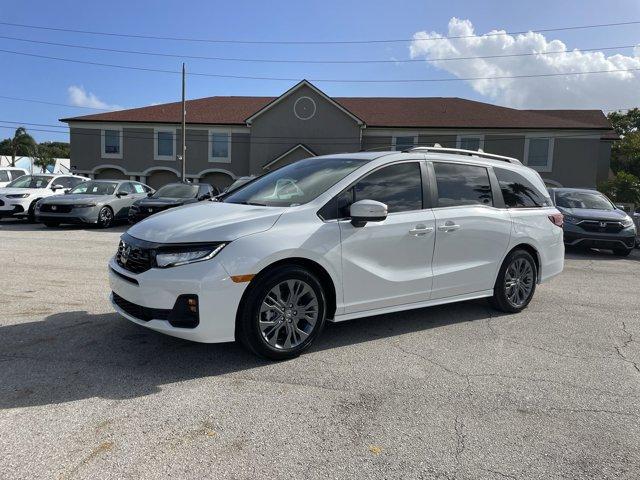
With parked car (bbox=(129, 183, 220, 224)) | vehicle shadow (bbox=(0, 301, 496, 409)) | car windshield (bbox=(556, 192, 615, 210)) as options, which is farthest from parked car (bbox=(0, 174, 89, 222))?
car windshield (bbox=(556, 192, 615, 210))

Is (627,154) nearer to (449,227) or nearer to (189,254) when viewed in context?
(449,227)

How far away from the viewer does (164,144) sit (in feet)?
109

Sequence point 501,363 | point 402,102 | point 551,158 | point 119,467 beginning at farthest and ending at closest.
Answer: point 402,102 → point 551,158 → point 501,363 → point 119,467

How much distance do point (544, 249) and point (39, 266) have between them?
24.2 feet

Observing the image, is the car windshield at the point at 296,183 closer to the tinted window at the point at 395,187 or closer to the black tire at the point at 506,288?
the tinted window at the point at 395,187

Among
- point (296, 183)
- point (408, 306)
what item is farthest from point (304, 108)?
point (408, 306)

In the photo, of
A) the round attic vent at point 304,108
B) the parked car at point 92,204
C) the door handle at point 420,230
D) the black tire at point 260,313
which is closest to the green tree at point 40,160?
the round attic vent at point 304,108

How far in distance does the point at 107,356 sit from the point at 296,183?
7.44 ft

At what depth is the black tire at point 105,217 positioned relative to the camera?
573 inches

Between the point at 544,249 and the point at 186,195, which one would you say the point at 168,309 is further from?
the point at 186,195

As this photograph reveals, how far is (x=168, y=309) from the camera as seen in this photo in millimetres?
3896

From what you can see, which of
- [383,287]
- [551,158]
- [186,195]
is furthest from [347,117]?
[383,287]

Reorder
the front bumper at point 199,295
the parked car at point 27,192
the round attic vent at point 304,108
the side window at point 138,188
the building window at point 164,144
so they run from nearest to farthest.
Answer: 1. the front bumper at point 199,295
2. the parked car at point 27,192
3. the side window at point 138,188
4. the round attic vent at point 304,108
5. the building window at point 164,144

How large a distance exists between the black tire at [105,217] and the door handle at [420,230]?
38.9 feet
